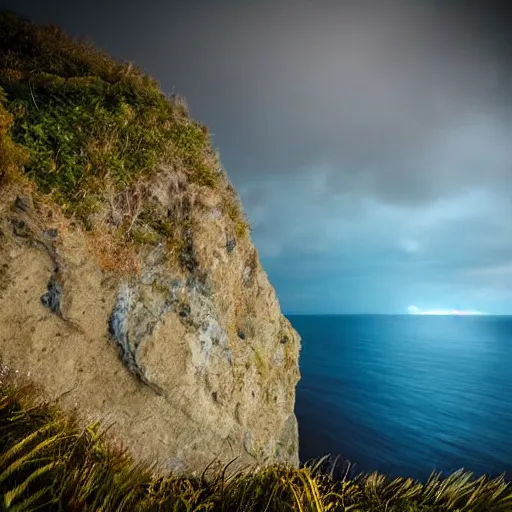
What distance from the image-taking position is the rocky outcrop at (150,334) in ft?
17.8

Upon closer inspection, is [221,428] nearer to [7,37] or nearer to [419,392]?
[7,37]

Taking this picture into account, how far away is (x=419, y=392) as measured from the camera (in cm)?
4688

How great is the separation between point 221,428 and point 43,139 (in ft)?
24.0

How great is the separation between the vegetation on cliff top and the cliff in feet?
0.09

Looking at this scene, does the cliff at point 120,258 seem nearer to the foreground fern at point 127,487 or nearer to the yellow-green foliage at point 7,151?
the yellow-green foliage at point 7,151

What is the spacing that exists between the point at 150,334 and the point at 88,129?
4.33 m

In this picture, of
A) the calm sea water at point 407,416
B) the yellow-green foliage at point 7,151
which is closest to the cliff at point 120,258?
the yellow-green foliage at point 7,151

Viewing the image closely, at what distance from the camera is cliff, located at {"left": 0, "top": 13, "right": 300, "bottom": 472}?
5465 mm

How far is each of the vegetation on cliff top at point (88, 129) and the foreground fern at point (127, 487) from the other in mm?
3475

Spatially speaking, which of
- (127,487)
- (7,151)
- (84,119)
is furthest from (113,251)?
(127,487)

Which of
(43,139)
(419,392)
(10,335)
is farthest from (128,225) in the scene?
(419,392)

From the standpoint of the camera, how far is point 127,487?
3.34 metres

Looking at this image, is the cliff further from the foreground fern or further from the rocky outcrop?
the foreground fern

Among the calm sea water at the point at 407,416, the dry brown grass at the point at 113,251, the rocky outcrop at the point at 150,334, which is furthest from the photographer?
the calm sea water at the point at 407,416
